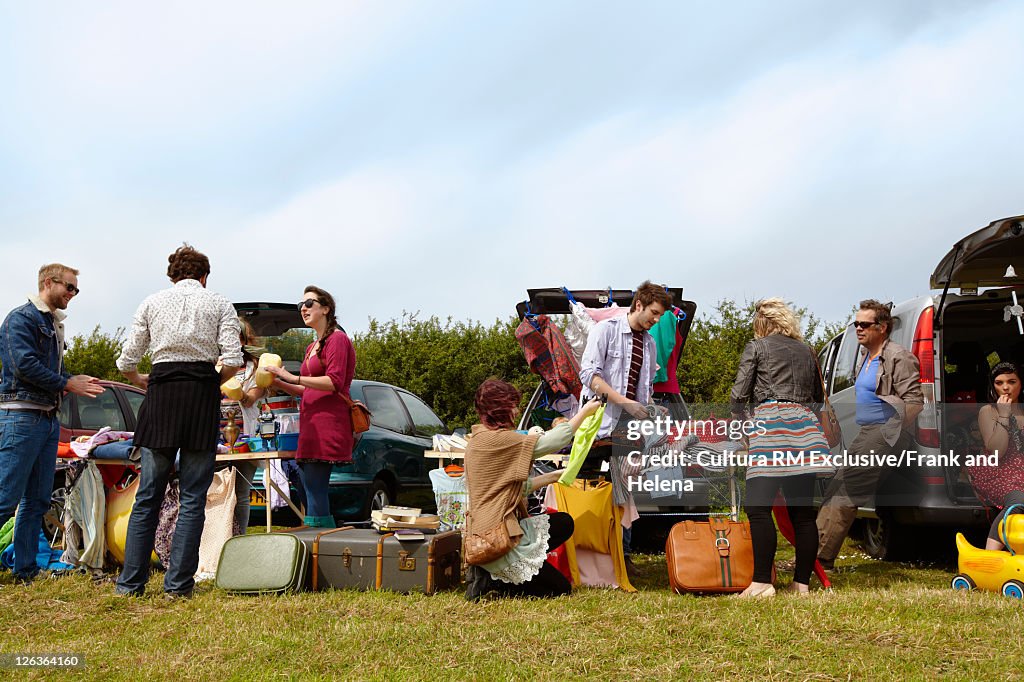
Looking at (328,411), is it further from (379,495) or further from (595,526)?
(379,495)

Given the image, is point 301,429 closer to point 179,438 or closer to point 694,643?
point 179,438

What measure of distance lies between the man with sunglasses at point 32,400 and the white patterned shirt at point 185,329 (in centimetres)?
75

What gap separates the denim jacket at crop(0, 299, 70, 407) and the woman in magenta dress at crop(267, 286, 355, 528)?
4.45ft

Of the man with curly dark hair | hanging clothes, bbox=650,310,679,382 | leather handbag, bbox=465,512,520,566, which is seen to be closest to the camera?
leather handbag, bbox=465,512,520,566

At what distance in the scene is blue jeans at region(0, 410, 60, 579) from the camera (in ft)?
17.6

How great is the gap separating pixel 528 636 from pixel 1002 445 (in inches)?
149

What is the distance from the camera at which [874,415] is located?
18.5 ft

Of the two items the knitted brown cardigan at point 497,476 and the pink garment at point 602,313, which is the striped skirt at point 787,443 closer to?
the knitted brown cardigan at point 497,476

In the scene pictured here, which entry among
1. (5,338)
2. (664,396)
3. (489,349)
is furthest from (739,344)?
(5,338)

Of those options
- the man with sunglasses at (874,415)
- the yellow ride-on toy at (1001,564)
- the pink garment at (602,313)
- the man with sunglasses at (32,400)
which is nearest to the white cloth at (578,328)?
the pink garment at (602,313)

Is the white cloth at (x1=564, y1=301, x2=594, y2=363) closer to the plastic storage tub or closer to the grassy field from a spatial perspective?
the plastic storage tub

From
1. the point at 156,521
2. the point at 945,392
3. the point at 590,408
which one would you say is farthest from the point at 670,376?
the point at 156,521

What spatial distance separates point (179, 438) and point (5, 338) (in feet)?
4.90

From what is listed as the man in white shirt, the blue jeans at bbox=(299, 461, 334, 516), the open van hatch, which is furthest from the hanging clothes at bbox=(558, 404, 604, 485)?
the open van hatch
